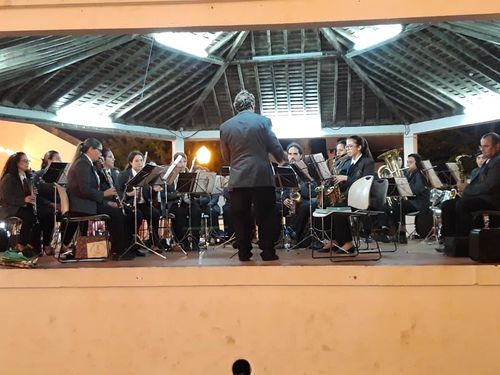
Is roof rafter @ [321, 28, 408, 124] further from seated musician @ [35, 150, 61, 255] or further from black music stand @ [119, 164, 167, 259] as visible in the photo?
seated musician @ [35, 150, 61, 255]

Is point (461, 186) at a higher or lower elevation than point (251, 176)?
lower

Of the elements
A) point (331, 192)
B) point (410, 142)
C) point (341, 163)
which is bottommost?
point (331, 192)

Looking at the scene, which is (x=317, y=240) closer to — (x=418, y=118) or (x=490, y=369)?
(x=490, y=369)

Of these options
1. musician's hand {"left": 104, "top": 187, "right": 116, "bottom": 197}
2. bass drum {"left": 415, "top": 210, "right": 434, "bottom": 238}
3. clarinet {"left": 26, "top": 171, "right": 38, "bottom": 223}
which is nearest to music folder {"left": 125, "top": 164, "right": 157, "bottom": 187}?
musician's hand {"left": 104, "top": 187, "right": 116, "bottom": 197}

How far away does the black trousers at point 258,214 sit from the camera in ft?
15.9

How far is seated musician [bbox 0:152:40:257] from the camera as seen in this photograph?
21.7 feet

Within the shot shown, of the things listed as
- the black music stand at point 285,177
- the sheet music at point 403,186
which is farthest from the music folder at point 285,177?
the sheet music at point 403,186

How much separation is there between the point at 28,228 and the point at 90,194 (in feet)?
5.66

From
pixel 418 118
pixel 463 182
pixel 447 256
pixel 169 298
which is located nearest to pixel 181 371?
pixel 169 298

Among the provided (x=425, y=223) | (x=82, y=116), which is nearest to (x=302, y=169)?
(x=425, y=223)

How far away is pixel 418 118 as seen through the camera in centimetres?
1124

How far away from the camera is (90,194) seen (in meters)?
5.54

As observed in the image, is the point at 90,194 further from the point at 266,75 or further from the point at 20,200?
the point at 266,75

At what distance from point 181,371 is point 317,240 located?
9.87 ft
